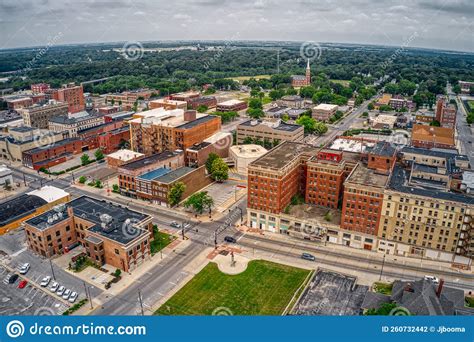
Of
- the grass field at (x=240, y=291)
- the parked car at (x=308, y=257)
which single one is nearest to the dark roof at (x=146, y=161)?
the grass field at (x=240, y=291)

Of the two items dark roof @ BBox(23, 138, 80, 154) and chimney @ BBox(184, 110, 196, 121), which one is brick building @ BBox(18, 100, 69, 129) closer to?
dark roof @ BBox(23, 138, 80, 154)

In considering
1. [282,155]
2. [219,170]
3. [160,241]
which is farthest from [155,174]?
[282,155]

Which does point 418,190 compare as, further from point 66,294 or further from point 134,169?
point 134,169

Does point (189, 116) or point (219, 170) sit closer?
point (219, 170)

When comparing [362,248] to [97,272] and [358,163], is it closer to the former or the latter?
[358,163]

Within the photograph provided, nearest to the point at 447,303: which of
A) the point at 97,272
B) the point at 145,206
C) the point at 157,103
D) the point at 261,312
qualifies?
the point at 261,312
